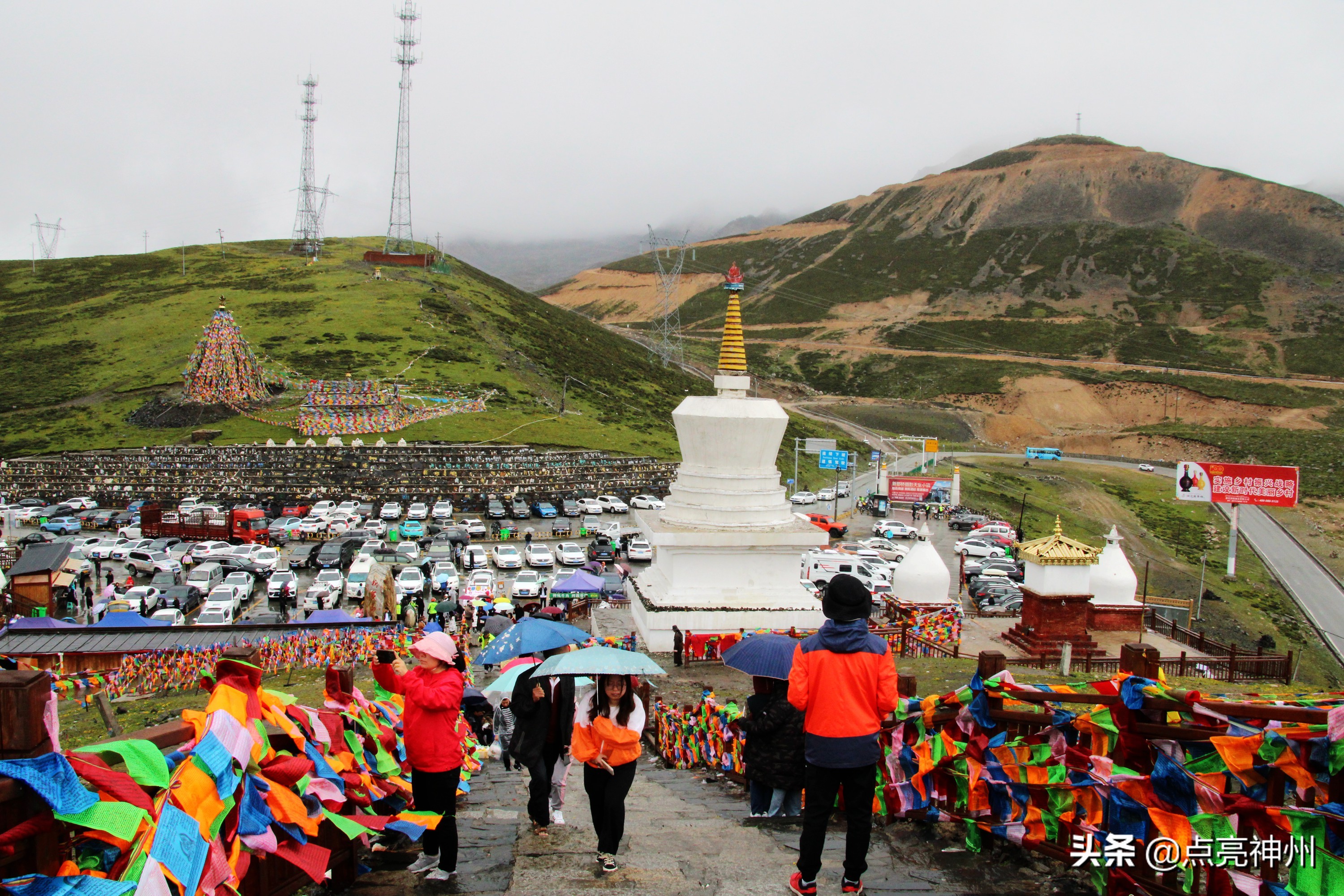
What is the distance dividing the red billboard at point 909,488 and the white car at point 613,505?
15.4m

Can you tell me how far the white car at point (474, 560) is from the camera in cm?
3525

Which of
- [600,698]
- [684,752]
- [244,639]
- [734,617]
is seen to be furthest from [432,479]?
[600,698]

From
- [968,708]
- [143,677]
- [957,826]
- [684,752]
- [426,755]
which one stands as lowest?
[143,677]

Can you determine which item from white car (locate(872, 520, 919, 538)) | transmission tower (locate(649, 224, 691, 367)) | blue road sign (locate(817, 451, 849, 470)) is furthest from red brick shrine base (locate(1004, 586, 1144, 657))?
transmission tower (locate(649, 224, 691, 367))

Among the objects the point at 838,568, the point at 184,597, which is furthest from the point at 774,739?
→ the point at 838,568

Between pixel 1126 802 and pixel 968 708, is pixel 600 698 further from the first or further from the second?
pixel 1126 802

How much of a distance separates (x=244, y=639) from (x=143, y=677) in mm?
1933

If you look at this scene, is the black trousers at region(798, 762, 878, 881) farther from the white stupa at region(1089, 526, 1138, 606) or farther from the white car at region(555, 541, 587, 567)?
the white car at region(555, 541, 587, 567)

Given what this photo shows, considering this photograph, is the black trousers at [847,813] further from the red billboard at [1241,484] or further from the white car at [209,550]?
the red billboard at [1241,484]

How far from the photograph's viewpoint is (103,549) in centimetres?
3566

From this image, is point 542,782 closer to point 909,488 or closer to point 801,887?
point 801,887

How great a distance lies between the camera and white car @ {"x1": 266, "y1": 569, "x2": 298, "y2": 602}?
93.9ft

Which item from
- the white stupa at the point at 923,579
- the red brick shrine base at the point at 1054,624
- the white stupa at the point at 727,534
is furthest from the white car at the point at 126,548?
the red brick shrine base at the point at 1054,624

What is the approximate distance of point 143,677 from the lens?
1725 centimetres
